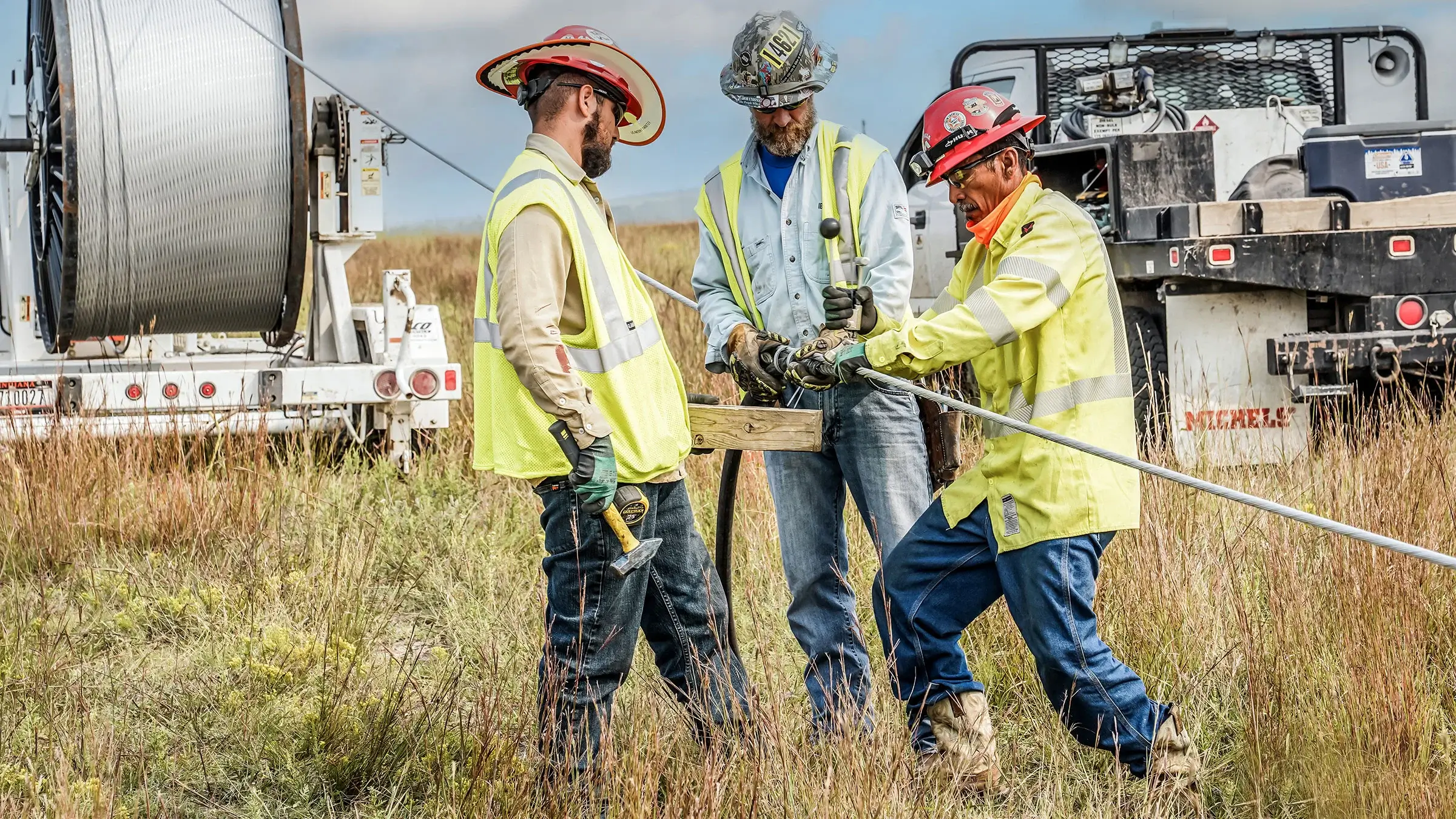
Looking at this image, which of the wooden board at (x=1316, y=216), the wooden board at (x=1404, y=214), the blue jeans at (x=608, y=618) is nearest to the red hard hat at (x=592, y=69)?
the blue jeans at (x=608, y=618)

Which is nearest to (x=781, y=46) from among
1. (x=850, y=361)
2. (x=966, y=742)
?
(x=850, y=361)

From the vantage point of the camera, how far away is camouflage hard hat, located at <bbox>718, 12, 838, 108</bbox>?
3918 mm


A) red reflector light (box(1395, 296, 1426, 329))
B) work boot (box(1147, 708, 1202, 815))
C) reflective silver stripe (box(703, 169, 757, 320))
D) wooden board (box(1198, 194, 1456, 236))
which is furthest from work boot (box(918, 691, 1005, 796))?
red reflector light (box(1395, 296, 1426, 329))

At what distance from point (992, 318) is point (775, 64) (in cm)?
110

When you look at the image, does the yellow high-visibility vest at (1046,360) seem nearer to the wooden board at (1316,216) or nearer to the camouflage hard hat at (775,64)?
the camouflage hard hat at (775,64)

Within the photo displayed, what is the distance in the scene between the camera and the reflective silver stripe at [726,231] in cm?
423

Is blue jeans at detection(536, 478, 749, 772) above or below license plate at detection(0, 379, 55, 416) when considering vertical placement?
below

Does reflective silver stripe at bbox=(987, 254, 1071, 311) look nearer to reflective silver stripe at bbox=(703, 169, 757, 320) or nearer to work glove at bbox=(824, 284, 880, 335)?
work glove at bbox=(824, 284, 880, 335)

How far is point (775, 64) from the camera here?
3926mm

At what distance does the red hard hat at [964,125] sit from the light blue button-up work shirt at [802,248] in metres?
0.50

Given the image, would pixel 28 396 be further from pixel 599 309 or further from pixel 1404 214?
pixel 1404 214

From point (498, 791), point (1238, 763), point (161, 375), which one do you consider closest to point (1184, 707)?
point (1238, 763)

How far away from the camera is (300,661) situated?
4203 mm

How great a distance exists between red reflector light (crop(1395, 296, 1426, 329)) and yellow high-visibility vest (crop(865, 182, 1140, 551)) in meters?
3.76
